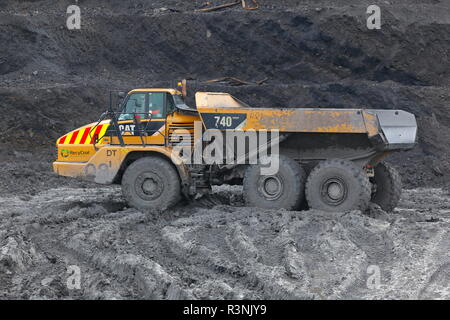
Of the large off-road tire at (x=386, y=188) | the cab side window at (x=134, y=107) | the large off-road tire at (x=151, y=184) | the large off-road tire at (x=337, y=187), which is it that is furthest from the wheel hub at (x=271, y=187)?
the cab side window at (x=134, y=107)

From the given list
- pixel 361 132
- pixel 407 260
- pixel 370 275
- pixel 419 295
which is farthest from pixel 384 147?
pixel 419 295

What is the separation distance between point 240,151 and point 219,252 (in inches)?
131

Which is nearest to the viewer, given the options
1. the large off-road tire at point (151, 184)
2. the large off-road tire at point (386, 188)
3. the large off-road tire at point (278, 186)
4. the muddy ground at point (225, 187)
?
the muddy ground at point (225, 187)

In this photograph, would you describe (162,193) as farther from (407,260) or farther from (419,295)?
(419,295)

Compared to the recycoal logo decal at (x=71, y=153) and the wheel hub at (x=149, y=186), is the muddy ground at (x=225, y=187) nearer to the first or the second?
the wheel hub at (x=149, y=186)

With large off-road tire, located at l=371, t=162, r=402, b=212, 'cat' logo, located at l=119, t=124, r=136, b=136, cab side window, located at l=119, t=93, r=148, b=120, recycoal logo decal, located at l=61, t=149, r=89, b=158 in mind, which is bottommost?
large off-road tire, located at l=371, t=162, r=402, b=212

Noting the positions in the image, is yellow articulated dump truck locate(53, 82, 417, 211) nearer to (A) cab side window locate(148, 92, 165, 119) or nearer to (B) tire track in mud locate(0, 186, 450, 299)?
(A) cab side window locate(148, 92, 165, 119)

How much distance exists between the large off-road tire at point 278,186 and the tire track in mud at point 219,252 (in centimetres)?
35

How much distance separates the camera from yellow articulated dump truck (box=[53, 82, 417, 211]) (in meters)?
11.1

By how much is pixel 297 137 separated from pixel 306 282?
4.70 meters

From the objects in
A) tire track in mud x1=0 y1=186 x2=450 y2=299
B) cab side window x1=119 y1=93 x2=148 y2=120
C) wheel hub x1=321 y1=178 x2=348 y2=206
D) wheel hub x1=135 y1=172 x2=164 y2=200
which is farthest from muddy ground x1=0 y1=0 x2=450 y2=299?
cab side window x1=119 y1=93 x2=148 y2=120

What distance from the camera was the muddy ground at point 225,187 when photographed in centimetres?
745

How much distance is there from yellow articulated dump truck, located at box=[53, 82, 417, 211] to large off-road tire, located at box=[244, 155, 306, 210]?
2cm

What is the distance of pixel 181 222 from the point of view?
10.6 metres
